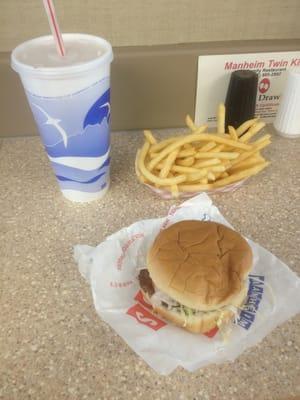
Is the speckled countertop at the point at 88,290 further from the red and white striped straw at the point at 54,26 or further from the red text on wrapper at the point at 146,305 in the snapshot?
the red and white striped straw at the point at 54,26

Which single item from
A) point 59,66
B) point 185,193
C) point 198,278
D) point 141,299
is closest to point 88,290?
point 141,299

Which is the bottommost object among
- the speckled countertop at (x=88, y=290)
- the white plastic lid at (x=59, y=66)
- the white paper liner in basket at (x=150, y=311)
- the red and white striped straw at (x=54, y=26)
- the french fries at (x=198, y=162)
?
the speckled countertop at (x=88, y=290)

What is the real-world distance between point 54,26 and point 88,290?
0.49 meters

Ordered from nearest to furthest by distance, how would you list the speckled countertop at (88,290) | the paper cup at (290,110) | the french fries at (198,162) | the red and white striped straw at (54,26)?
1. the speckled countertop at (88,290)
2. the red and white striped straw at (54,26)
3. the french fries at (198,162)
4. the paper cup at (290,110)

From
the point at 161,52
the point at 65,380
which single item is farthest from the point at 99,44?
the point at 65,380

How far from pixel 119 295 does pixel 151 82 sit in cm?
61

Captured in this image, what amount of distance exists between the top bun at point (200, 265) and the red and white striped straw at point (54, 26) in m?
0.41

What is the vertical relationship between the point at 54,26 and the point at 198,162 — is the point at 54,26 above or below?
above

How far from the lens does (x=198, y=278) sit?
1.97 ft

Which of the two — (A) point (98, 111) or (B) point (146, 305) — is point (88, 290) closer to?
(B) point (146, 305)

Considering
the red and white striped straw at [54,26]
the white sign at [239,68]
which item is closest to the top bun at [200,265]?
the red and white striped straw at [54,26]

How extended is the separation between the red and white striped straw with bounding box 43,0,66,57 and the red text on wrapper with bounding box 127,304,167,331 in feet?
1.64

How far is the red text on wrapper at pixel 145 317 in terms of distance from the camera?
64 centimetres

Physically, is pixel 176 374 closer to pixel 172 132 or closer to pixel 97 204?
pixel 97 204
